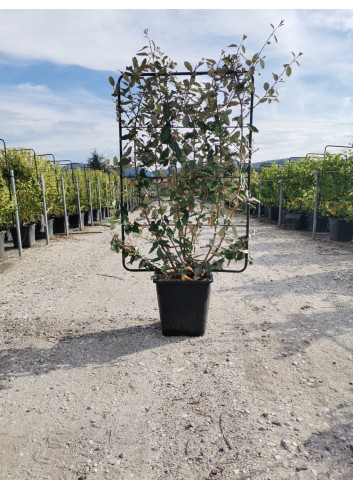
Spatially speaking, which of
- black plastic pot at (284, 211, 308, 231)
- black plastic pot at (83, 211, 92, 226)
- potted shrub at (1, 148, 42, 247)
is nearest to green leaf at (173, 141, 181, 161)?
potted shrub at (1, 148, 42, 247)

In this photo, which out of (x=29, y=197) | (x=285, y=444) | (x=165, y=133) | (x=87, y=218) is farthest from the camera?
(x=87, y=218)

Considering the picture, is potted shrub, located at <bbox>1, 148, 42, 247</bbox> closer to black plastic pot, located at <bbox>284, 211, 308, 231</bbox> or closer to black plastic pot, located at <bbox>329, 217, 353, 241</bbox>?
black plastic pot, located at <bbox>329, 217, 353, 241</bbox>

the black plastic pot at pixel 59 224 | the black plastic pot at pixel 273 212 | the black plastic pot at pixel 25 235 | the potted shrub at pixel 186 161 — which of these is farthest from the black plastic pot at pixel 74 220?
the potted shrub at pixel 186 161

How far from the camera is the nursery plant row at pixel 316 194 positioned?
26.5 feet

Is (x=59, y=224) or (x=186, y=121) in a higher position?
(x=186, y=121)

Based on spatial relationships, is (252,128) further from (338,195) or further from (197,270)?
(338,195)

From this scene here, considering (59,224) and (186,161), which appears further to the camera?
(59,224)

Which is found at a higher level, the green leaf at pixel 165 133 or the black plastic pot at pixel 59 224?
the green leaf at pixel 165 133

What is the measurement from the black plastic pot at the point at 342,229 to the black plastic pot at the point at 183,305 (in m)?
5.77

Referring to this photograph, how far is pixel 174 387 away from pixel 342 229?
21.6 feet

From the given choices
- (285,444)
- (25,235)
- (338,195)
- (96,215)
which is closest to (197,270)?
(285,444)

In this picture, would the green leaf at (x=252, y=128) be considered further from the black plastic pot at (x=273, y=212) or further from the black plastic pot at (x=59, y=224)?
the black plastic pot at (x=273, y=212)

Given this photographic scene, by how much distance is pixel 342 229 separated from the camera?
802 cm
